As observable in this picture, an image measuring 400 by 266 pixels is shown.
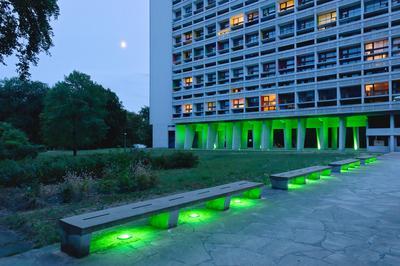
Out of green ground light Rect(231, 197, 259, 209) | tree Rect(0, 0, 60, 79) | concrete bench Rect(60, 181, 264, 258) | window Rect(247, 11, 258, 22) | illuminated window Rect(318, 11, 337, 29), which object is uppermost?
window Rect(247, 11, 258, 22)

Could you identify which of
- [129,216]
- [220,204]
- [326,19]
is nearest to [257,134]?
[326,19]

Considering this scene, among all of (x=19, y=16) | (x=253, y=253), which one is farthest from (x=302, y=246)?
(x=19, y=16)

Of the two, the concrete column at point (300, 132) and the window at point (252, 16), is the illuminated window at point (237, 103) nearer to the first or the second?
the concrete column at point (300, 132)

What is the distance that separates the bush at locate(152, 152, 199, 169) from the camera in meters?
15.5

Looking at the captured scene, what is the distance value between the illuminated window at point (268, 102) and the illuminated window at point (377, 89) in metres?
11.9

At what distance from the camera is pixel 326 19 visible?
36375 mm

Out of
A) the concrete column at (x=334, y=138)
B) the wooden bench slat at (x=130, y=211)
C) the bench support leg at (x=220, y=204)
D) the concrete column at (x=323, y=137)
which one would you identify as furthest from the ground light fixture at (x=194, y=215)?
the concrete column at (x=334, y=138)

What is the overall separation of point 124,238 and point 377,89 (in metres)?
36.4

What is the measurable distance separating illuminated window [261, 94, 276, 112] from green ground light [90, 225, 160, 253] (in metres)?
36.8

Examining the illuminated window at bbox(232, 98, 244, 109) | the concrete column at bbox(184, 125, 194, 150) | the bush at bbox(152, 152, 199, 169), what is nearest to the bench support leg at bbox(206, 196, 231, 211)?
the bush at bbox(152, 152, 199, 169)

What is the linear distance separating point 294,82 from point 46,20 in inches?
1313

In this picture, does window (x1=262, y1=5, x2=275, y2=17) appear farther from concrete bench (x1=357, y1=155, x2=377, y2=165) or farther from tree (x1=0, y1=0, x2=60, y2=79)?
tree (x1=0, y1=0, x2=60, y2=79)

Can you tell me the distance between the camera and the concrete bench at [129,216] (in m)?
3.60

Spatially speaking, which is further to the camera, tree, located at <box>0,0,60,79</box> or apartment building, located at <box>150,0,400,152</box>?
apartment building, located at <box>150,0,400,152</box>
